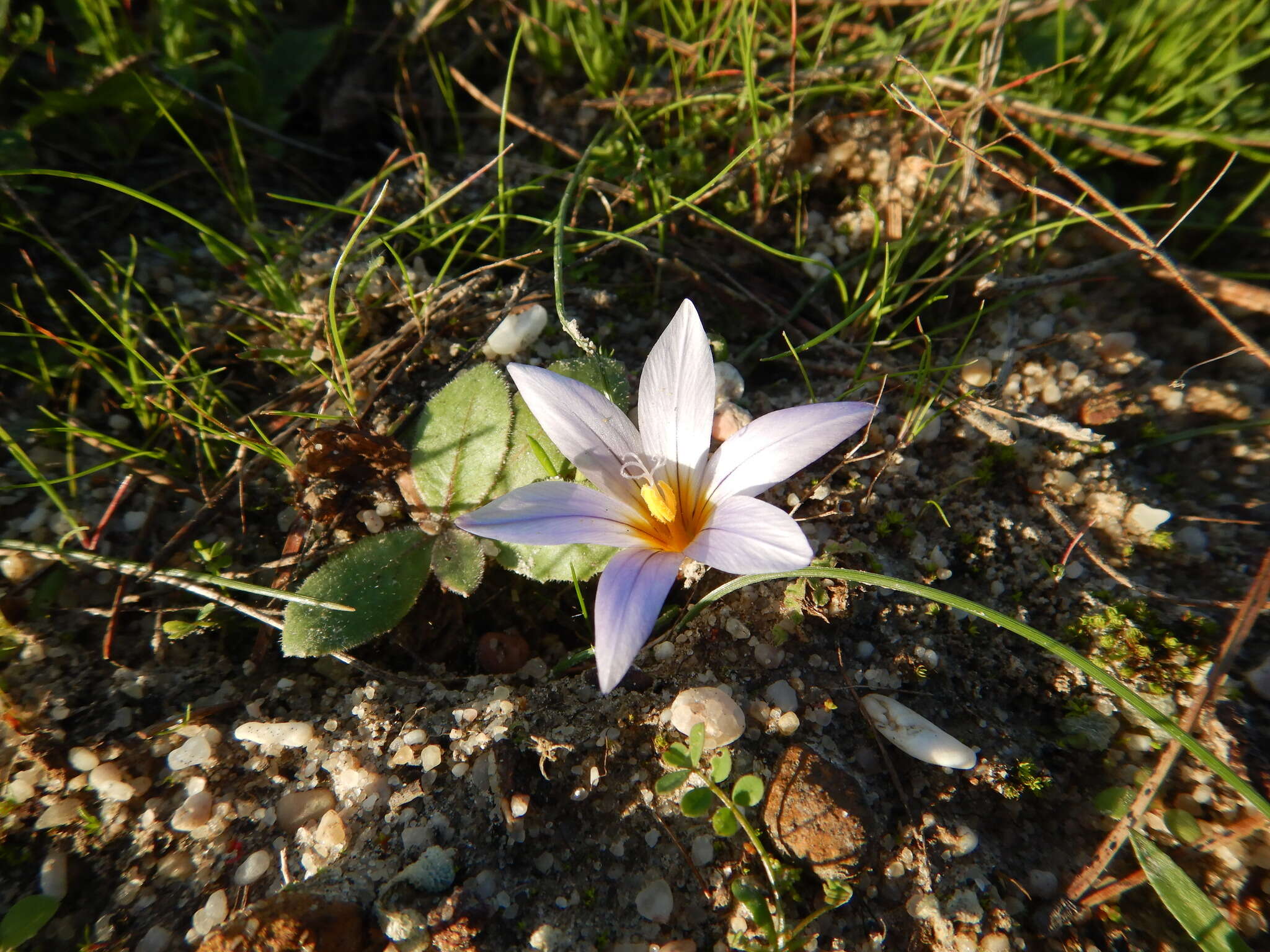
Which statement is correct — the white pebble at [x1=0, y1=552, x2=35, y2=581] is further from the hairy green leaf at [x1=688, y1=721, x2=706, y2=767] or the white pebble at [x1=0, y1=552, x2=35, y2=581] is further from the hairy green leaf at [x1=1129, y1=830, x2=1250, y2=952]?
the hairy green leaf at [x1=1129, y1=830, x2=1250, y2=952]

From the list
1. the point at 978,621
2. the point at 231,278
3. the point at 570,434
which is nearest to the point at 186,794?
the point at 570,434

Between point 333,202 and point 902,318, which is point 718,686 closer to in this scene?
point 902,318

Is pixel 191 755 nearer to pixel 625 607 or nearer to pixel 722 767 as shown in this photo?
pixel 625 607

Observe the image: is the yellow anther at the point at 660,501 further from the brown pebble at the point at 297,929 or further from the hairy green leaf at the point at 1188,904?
the hairy green leaf at the point at 1188,904

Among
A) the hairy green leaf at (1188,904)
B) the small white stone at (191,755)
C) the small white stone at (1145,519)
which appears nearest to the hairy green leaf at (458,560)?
the small white stone at (191,755)

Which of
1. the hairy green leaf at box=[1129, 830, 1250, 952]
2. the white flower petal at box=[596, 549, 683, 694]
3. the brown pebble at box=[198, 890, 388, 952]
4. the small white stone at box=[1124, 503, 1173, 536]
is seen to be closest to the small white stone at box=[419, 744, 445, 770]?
the brown pebble at box=[198, 890, 388, 952]
